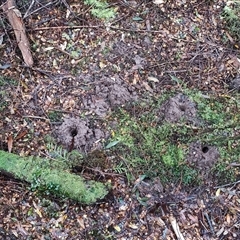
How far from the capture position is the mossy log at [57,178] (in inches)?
122

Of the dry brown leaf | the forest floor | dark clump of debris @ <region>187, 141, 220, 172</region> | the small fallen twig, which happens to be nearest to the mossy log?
the forest floor

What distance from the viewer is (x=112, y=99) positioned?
360cm

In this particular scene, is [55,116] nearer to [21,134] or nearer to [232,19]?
[21,134]

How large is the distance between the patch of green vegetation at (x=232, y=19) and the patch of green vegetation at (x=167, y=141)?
1006 mm

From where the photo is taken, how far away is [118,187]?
3287 mm

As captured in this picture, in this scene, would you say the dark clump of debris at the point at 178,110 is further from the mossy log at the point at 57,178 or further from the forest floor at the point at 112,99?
the mossy log at the point at 57,178

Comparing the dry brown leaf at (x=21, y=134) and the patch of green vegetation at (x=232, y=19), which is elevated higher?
the patch of green vegetation at (x=232, y=19)

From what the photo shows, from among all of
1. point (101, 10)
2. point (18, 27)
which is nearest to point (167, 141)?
point (101, 10)

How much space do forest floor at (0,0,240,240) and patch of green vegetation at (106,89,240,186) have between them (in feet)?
0.09

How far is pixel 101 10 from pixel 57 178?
1.95 metres

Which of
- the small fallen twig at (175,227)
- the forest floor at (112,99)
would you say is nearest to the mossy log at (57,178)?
the forest floor at (112,99)

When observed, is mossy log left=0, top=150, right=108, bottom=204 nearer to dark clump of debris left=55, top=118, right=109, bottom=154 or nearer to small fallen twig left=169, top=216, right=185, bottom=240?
dark clump of debris left=55, top=118, right=109, bottom=154

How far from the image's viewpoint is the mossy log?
3104 mm

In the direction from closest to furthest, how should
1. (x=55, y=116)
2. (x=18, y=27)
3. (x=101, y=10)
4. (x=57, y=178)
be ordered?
(x=57, y=178) → (x=55, y=116) → (x=18, y=27) → (x=101, y=10)
